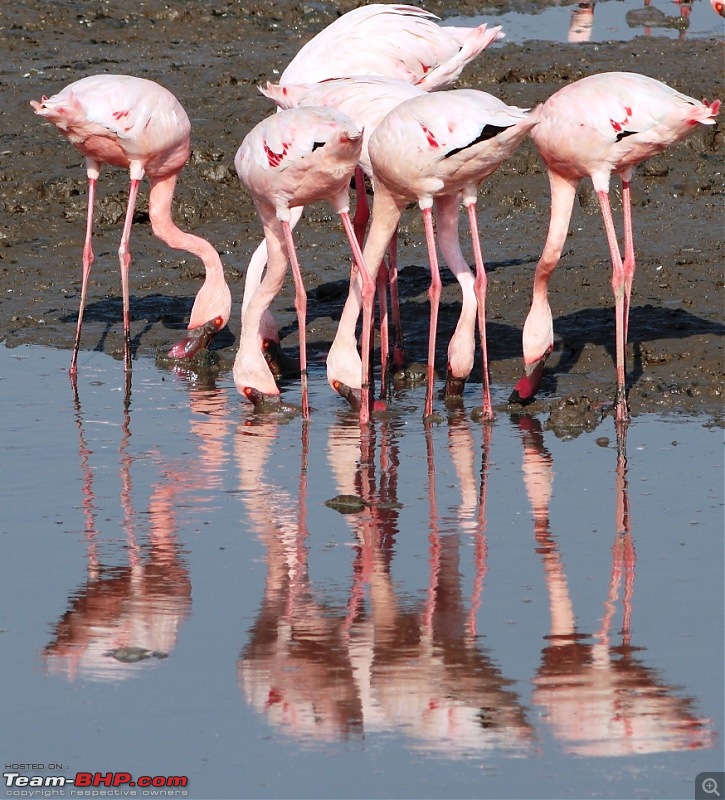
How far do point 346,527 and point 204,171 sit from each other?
268 inches

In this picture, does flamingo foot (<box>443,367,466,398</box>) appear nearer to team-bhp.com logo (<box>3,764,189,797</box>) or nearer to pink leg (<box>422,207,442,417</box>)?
pink leg (<box>422,207,442,417</box>)

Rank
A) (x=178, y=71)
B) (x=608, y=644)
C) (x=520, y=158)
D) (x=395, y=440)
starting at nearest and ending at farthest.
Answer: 1. (x=608, y=644)
2. (x=395, y=440)
3. (x=520, y=158)
4. (x=178, y=71)

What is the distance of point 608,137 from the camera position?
7.46 m

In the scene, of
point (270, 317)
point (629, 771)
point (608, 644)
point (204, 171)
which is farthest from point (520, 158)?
point (629, 771)

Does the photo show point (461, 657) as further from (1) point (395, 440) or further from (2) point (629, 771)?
(1) point (395, 440)

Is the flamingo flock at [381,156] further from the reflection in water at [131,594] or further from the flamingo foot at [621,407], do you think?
the reflection in water at [131,594]

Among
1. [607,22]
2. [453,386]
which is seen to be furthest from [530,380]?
[607,22]

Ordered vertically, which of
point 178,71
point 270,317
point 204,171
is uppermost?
point 178,71

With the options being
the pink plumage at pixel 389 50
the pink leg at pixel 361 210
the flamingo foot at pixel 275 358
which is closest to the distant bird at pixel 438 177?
the pink leg at pixel 361 210

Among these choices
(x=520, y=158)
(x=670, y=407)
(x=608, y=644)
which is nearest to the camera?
(x=608, y=644)

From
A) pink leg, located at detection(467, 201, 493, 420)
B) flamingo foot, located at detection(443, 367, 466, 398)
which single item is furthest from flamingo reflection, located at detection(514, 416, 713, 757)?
flamingo foot, located at detection(443, 367, 466, 398)

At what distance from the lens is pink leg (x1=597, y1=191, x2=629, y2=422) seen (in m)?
7.53

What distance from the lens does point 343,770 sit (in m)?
3.93

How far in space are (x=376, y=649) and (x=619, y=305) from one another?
11.9ft
